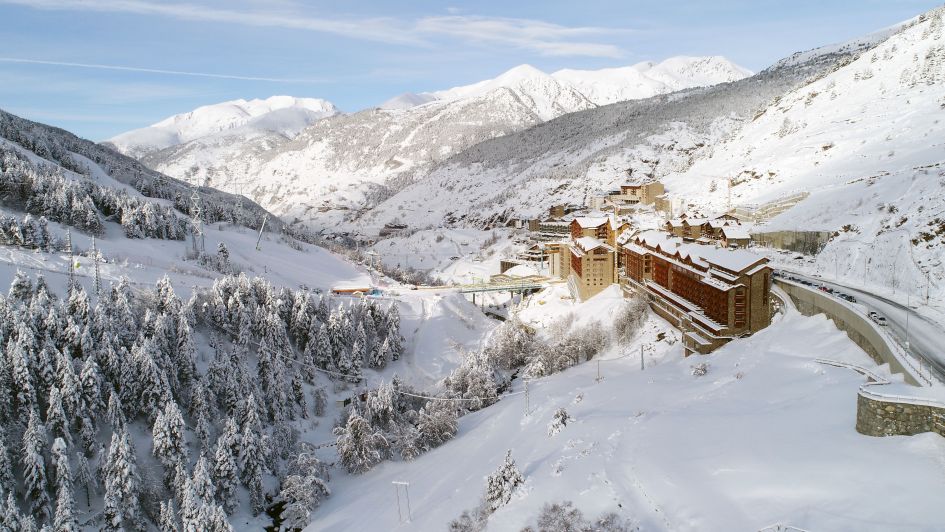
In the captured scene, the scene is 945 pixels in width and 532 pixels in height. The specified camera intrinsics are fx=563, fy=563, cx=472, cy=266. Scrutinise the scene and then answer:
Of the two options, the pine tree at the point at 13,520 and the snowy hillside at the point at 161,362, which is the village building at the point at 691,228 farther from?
the pine tree at the point at 13,520

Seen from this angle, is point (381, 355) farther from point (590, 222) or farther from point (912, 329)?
point (912, 329)

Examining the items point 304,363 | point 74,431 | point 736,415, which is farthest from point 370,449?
point 736,415

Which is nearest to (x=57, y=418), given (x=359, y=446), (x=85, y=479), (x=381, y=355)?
(x=85, y=479)

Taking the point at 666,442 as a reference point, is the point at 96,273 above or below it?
above

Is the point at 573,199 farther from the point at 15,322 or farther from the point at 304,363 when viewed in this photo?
the point at 15,322

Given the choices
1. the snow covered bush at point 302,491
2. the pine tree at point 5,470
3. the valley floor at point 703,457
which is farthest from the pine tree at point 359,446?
the pine tree at point 5,470
